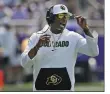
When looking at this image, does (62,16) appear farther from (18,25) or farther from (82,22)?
(18,25)

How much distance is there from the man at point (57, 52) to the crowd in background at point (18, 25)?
427cm

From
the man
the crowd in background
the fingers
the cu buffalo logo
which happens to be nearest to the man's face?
the man

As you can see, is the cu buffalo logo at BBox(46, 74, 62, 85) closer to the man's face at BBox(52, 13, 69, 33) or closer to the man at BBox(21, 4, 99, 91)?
the man at BBox(21, 4, 99, 91)

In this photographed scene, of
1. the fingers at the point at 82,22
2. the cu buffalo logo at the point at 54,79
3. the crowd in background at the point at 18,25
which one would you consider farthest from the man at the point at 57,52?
the crowd in background at the point at 18,25

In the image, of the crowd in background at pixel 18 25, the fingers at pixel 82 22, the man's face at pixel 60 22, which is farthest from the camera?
the crowd in background at pixel 18 25

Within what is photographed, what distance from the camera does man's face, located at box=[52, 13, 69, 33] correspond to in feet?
10.1

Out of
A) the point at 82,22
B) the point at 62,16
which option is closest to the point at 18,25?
the point at 62,16

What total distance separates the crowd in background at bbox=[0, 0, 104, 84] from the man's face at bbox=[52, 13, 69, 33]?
425 cm

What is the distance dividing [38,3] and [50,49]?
468 cm

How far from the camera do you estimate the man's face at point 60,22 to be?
10.1 feet

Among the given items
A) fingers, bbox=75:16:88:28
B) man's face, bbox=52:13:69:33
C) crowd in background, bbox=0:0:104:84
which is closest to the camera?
fingers, bbox=75:16:88:28

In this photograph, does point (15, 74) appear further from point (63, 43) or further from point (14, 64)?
point (63, 43)

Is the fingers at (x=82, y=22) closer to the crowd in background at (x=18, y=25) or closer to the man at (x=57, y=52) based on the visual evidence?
the man at (x=57, y=52)

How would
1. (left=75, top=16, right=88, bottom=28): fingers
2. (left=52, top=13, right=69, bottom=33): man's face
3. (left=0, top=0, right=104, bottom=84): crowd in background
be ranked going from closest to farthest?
(left=75, top=16, right=88, bottom=28): fingers → (left=52, top=13, right=69, bottom=33): man's face → (left=0, top=0, right=104, bottom=84): crowd in background
